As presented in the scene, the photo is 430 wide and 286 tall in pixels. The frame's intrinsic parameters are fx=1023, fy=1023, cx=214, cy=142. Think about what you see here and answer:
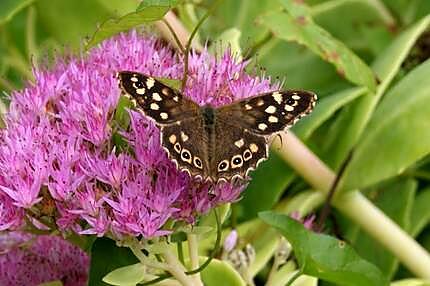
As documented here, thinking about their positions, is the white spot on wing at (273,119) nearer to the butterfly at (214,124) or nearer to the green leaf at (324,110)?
the butterfly at (214,124)

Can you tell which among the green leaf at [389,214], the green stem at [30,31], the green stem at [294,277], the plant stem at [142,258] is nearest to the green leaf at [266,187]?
the green leaf at [389,214]

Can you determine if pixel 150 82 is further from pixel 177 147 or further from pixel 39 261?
pixel 39 261

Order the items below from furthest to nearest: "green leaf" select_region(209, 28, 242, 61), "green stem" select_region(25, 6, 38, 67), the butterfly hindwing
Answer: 1. "green stem" select_region(25, 6, 38, 67)
2. "green leaf" select_region(209, 28, 242, 61)
3. the butterfly hindwing

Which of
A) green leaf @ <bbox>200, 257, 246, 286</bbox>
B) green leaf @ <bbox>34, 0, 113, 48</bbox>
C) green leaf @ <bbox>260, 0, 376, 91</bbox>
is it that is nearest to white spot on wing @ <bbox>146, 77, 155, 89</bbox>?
green leaf @ <bbox>200, 257, 246, 286</bbox>

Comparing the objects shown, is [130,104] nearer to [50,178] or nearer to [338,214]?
[50,178]

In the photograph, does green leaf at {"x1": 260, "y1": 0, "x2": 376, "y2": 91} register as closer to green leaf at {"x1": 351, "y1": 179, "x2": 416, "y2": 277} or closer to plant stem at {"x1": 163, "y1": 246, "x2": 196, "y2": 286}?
green leaf at {"x1": 351, "y1": 179, "x2": 416, "y2": 277}

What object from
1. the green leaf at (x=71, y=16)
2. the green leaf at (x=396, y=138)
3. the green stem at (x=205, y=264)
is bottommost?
the green leaf at (x=396, y=138)
